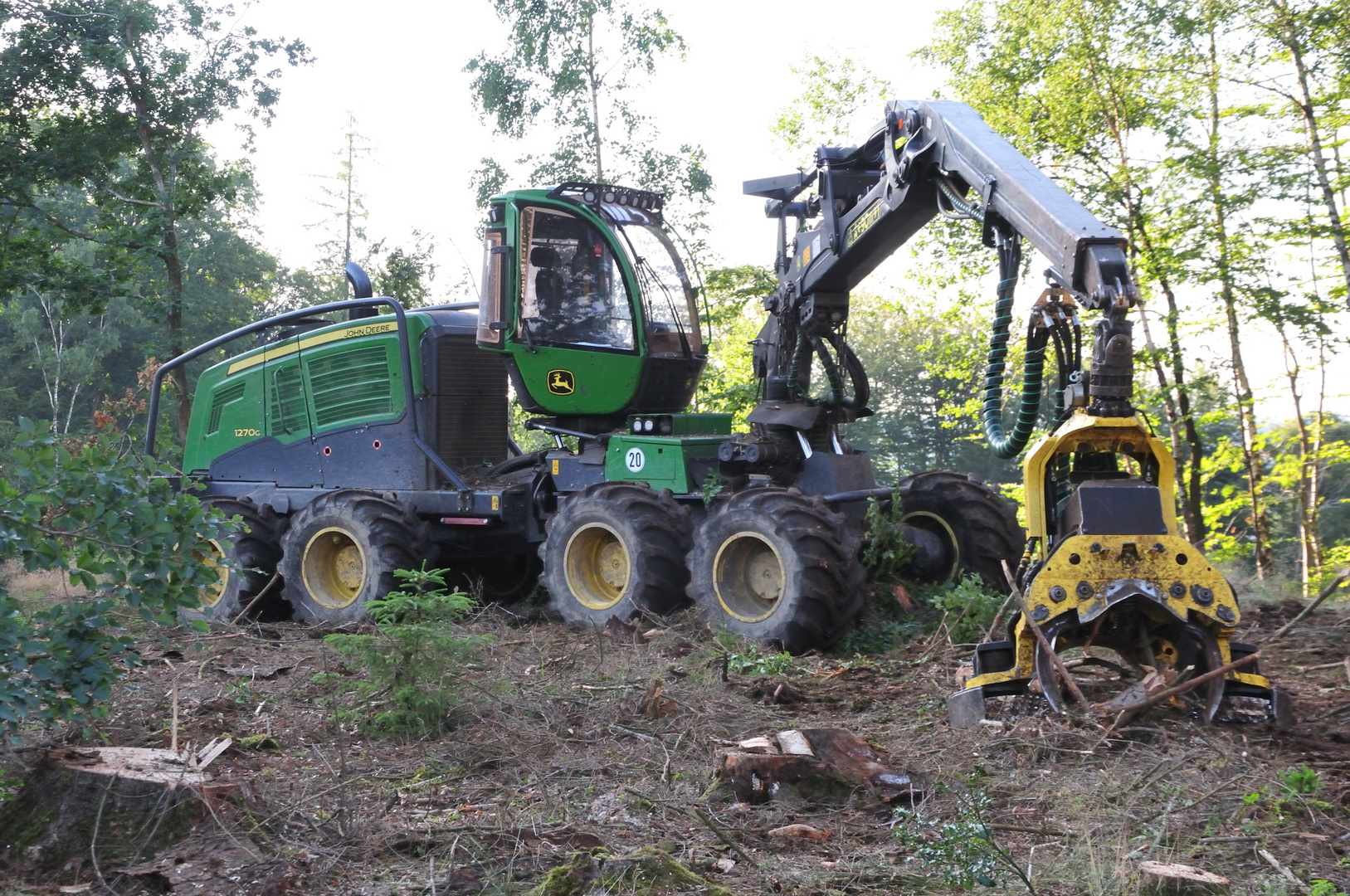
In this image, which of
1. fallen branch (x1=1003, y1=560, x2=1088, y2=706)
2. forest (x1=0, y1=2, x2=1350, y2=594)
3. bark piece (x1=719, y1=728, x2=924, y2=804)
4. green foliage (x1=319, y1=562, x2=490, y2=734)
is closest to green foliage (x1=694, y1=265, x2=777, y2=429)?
forest (x1=0, y1=2, x2=1350, y2=594)

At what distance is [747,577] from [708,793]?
3508mm

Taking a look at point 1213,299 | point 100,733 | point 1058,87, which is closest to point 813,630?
point 100,733

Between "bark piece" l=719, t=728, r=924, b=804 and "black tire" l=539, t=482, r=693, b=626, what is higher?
"black tire" l=539, t=482, r=693, b=626

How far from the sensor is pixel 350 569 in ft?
33.2

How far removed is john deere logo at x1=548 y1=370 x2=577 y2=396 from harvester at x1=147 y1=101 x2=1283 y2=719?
2 cm

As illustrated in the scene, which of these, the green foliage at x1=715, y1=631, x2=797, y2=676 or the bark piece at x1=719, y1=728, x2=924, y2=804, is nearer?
the bark piece at x1=719, y1=728, x2=924, y2=804

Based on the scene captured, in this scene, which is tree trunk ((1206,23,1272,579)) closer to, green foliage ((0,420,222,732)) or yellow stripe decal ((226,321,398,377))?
yellow stripe decal ((226,321,398,377))

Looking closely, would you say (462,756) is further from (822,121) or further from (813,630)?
(822,121)

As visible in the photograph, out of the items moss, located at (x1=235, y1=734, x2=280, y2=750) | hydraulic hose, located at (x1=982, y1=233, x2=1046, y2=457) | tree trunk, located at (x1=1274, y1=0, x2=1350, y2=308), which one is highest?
tree trunk, located at (x1=1274, y1=0, x2=1350, y2=308)

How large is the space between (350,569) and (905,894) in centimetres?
723

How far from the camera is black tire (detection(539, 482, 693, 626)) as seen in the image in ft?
27.7

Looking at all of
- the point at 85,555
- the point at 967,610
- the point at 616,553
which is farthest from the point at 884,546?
the point at 85,555

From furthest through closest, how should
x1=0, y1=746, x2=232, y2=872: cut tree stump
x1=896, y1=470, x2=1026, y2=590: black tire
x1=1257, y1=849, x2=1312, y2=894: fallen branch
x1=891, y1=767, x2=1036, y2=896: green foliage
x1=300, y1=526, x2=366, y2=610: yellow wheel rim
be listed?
x1=300, y1=526, x2=366, y2=610: yellow wheel rim, x1=896, y1=470, x2=1026, y2=590: black tire, x1=0, y1=746, x2=232, y2=872: cut tree stump, x1=891, y1=767, x2=1036, y2=896: green foliage, x1=1257, y1=849, x2=1312, y2=894: fallen branch

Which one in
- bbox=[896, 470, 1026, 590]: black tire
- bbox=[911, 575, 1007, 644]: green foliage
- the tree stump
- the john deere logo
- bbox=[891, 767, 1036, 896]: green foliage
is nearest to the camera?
the tree stump
